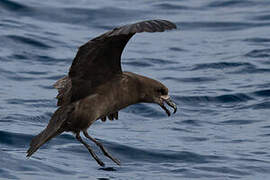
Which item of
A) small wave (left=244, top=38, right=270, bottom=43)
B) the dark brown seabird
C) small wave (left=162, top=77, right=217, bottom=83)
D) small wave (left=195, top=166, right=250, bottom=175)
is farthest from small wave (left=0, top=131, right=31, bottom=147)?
small wave (left=244, top=38, right=270, bottom=43)

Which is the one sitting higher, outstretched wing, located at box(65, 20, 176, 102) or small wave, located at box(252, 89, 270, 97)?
outstretched wing, located at box(65, 20, 176, 102)

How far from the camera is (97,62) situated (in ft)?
23.8

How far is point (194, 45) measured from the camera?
14789 mm

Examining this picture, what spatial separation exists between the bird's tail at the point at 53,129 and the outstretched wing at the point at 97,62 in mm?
138

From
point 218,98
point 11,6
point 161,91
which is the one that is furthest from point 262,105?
point 11,6

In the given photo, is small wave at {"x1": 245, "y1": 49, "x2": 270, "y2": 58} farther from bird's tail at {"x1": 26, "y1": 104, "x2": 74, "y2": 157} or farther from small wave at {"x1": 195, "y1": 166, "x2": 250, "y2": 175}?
bird's tail at {"x1": 26, "y1": 104, "x2": 74, "y2": 157}

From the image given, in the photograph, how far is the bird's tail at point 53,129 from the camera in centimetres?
718

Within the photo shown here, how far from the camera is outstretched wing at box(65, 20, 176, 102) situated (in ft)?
22.6

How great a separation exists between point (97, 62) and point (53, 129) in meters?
Result: 0.72

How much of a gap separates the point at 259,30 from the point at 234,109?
4838mm

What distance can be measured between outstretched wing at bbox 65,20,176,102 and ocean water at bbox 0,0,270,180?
94 centimetres

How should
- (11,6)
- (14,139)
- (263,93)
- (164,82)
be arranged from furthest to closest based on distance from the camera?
(11,6)
(164,82)
(263,93)
(14,139)

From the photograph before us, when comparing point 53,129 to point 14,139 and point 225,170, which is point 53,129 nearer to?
point 14,139

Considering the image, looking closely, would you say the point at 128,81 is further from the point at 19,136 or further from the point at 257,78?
the point at 257,78
